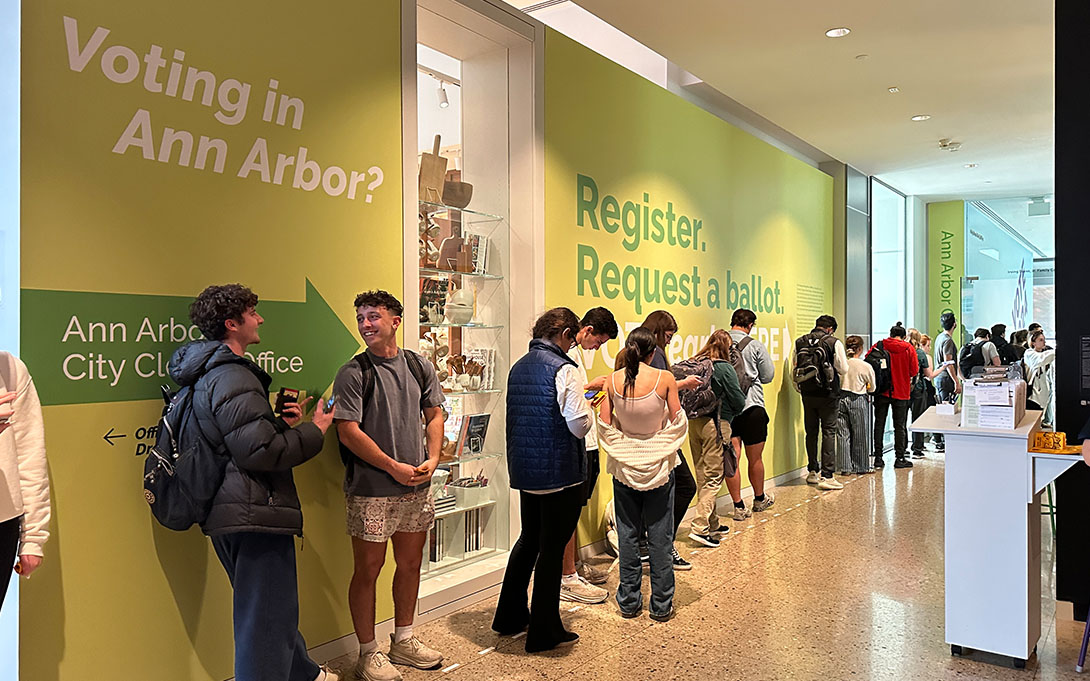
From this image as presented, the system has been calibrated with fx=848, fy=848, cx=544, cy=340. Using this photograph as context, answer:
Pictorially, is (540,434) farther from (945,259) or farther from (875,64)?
(945,259)

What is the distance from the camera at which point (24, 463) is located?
98.4 inches

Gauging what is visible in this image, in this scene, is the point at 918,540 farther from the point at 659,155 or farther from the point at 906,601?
the point at 659,155

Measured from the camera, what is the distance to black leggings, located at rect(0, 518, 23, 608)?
7.98 ft

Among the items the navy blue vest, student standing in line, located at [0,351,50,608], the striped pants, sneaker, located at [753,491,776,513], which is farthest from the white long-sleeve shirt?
the striped pants

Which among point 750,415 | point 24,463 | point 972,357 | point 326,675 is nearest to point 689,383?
Result: point 750,415

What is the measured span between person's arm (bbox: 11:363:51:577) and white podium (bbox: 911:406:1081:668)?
3377 millimetres

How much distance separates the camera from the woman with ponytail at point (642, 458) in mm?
4320

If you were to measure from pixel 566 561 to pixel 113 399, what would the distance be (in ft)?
8.77

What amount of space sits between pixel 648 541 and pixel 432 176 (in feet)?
7.42

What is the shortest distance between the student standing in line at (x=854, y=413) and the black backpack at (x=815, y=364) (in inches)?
22.4

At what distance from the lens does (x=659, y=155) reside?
6328 mm

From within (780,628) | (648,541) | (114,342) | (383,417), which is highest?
(114,342)

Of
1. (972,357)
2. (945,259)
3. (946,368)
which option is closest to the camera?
(972,357)

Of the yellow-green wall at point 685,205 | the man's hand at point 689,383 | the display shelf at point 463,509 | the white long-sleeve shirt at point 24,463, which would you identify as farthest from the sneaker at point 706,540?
the white long-sleeve shirt at point 24,463
